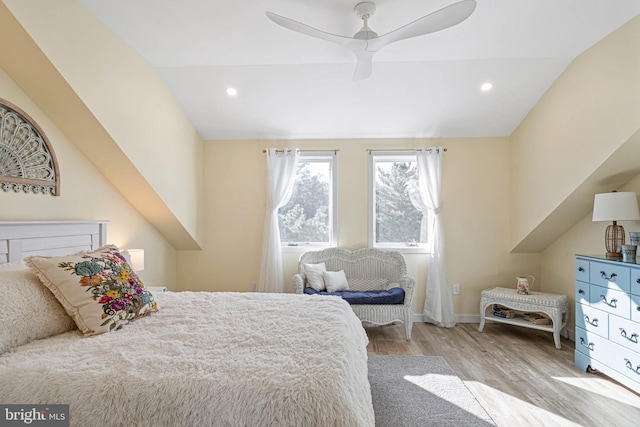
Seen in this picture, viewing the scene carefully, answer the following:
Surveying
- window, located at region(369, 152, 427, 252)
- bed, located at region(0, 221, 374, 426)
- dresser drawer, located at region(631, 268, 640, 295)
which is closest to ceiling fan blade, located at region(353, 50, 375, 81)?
bed, located at region(0, 221, 374, 426)

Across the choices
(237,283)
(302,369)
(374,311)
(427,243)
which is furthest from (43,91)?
(427,243)

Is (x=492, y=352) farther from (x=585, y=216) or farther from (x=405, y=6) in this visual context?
(x=405, y=6)

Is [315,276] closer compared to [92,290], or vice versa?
[92,290]

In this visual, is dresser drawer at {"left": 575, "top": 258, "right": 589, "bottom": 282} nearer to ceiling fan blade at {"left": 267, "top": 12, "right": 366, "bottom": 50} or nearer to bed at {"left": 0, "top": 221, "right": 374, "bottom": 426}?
bed at {"left": 0, "top": 221, "right": 374, "bottom": 426}

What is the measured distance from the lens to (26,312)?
1.57 metres

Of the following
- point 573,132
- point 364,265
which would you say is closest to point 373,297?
point 364,265

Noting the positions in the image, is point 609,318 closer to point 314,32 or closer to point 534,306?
point 534,306

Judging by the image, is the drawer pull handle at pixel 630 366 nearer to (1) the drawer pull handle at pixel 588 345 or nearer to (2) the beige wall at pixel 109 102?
(1) the drawer pull handle at pixel 588 345

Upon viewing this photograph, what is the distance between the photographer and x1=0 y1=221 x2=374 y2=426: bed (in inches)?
44.2

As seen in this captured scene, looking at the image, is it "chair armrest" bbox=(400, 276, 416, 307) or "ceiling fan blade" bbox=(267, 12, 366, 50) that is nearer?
"ceiling fan blade" bbox=(267, 12, 366, 50)

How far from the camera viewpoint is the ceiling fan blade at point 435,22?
1.79 metres

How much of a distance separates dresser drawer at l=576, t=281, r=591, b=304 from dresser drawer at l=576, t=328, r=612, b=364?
0.25 meters

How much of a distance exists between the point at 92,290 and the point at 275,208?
267 centimetres

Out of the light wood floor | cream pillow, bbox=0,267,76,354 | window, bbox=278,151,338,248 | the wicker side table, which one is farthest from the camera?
window, bbox=278,151,338,248
